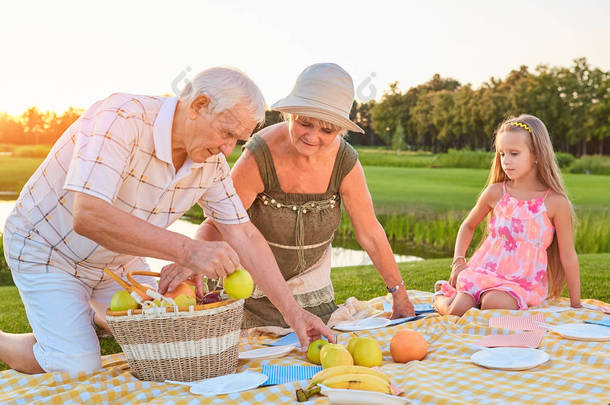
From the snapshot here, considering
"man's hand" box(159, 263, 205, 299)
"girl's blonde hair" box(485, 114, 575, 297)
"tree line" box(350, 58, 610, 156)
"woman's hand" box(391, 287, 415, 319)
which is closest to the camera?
"man's hand" box(159, 263, 205, 299)

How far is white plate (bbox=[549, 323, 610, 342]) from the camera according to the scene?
3.53 m

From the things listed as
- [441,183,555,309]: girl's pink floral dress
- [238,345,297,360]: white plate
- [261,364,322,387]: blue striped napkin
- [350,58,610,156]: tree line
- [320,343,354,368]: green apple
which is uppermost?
[350,58,610,156]: tree line

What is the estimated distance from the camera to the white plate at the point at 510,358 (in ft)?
9.94

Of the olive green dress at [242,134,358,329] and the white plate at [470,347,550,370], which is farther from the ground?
the olive green dress at [242,134,358,329]

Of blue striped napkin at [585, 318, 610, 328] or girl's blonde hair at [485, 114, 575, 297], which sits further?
girl's blonde hair at [485, 114, 575, 297]

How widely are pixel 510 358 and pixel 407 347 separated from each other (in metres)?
0.50

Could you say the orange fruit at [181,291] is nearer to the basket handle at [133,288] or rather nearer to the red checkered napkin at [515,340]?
the basket handle at [133,288]

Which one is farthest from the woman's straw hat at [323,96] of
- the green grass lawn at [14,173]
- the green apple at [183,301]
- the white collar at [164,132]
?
the green grass lawn at [14,173]

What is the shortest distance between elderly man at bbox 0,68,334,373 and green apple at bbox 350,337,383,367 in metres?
0.21

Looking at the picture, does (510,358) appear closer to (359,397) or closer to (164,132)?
(359,397)

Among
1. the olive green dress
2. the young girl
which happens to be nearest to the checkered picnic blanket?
the olive green dress

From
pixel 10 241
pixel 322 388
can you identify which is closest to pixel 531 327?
pixel 322 388

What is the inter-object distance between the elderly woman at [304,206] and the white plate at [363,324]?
0.30 metres

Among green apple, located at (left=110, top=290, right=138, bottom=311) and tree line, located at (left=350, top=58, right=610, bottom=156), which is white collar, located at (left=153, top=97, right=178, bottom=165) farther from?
tree line, located at (left=350, top=58, right=610, bottom=156)
